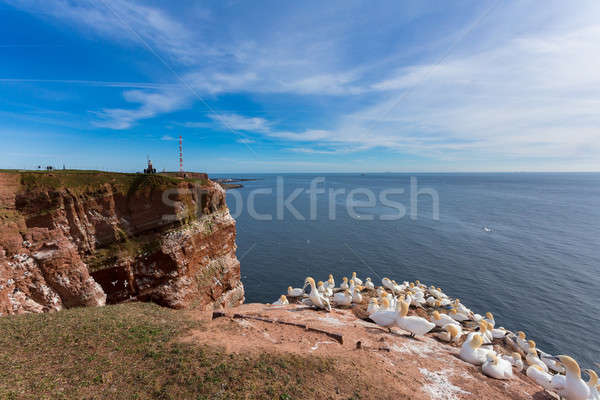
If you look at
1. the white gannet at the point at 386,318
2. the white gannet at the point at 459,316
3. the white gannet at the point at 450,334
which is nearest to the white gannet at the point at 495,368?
the white gannet at the point at 450,334

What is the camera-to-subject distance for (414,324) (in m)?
15.0

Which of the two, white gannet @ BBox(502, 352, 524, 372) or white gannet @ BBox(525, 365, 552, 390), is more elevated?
white gannet @ BBox(525, 365, 552, 390)

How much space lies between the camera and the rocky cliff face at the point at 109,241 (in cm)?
1566

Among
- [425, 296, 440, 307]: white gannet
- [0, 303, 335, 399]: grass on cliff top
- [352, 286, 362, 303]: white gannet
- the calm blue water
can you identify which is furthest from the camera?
the calm blue water

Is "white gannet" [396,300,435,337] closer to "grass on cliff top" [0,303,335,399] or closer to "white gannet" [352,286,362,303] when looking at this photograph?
"grass on cliff top" [0,303,335,399]

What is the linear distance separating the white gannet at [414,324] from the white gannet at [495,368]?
280cm

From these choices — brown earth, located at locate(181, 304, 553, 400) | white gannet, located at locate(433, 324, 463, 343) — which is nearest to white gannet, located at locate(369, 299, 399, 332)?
brown earth, located at locate(181, 304, 553, 400)

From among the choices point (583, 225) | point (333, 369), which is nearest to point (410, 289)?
point (333, 369)

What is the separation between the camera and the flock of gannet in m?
12.4

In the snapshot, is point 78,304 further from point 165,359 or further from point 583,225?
point 583,225

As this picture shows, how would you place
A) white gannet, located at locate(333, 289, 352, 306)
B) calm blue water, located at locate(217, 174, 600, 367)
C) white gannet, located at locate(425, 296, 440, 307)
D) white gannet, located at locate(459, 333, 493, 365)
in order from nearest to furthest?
white gannet, located at locate(459, 333, 493, 365)
white gannet, located at locate(333, 289, 352, 306)
white gannet, located at locate(425, 296, 440, 307)
calm blue water, located at locate(217, 174, 600, 367)

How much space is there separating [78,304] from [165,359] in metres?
11.6

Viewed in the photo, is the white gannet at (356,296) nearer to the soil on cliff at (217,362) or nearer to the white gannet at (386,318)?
the white gannet at (386,318)

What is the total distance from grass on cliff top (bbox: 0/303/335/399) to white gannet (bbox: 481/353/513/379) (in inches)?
336
